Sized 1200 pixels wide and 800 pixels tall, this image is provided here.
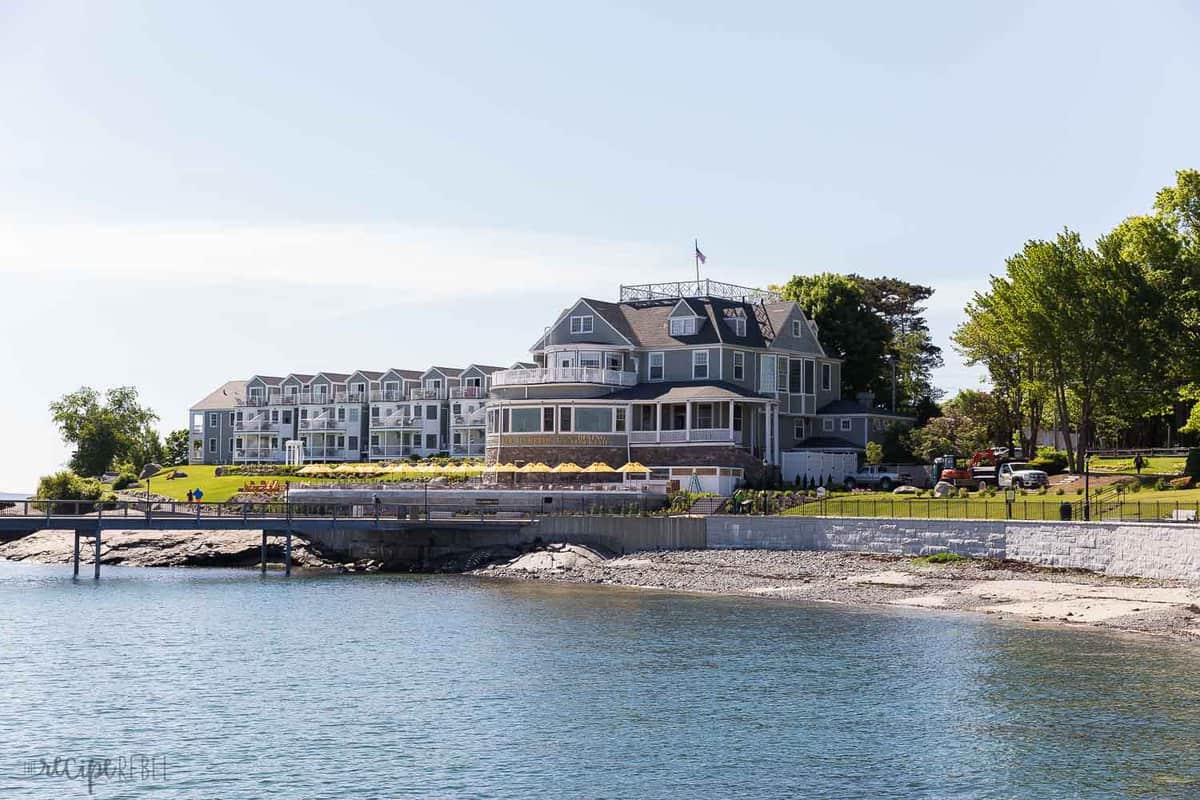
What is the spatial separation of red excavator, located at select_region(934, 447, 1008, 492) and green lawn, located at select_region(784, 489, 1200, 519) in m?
6.00

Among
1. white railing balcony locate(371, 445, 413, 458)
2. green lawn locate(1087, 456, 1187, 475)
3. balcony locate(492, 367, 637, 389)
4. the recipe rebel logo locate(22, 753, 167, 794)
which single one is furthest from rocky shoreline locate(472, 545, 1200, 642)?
white railing balcony locate(371, 445, 413, 458)

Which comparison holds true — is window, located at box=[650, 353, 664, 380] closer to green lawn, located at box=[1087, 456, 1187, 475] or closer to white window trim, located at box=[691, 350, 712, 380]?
white window trim, located at box=[691, 350, 712, 380]

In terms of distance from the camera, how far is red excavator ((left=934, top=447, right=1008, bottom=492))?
7538cm

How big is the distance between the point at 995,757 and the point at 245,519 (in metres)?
48.0

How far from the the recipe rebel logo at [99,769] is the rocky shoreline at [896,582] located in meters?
30.0

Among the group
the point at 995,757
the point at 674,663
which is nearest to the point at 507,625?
the point at 674,663

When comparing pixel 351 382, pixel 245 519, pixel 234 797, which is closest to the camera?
pixel 234 797

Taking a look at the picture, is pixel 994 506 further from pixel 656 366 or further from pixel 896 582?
pixel 656 366

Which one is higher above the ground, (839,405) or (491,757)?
(839,405)

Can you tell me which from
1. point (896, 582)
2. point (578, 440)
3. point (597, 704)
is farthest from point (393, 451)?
point (597, 704)

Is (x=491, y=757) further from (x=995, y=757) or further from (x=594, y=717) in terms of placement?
(x=995, y=757)

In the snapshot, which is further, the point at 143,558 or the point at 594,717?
the point at 143,558

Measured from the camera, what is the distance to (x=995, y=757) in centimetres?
2852

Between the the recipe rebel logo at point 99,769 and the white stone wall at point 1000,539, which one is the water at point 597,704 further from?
the white stone wall at point 1000,539
